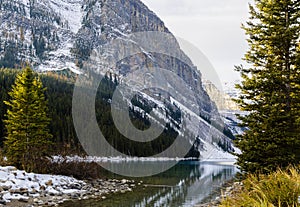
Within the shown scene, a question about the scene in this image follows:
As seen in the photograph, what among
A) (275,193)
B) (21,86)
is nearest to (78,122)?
(21,86)

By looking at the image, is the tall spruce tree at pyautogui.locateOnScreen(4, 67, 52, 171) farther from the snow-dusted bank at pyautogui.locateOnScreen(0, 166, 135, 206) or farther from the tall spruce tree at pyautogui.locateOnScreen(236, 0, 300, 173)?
the tall spruce tree at pyautogui.locateOnScreen(236, 0, 300, 173)

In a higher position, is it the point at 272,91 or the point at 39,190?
the point at 272,91

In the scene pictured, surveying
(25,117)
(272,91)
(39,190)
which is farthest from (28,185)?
(25,117)

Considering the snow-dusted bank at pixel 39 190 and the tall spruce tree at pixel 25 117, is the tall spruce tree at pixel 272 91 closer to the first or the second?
the snow-dusted bank at pixel 39 190

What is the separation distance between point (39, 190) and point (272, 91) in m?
13.2

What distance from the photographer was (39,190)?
18719 millimetres

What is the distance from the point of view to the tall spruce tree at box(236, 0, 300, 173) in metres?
16.0

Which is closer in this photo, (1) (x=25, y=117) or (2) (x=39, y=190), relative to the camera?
(2) (x=39, y=190)

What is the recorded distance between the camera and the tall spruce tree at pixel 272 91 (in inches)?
631

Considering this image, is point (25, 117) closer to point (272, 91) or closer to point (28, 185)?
point (28, 185)

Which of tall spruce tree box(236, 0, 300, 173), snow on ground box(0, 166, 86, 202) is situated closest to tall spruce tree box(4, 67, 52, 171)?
snow on ground box(0, 166, 86, 202)

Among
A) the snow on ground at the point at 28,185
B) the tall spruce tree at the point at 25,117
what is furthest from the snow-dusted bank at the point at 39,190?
the tall spruce tree at the point at 25,117

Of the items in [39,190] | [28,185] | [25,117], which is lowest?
[39,190]

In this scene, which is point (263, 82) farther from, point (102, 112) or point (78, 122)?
point (102, 112)
